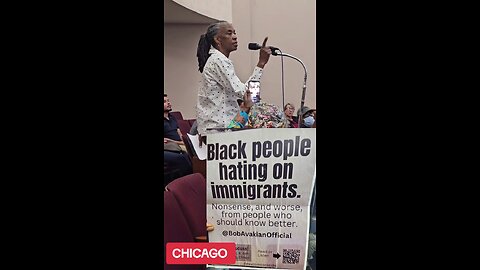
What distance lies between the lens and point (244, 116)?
3.29m

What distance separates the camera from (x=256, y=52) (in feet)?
10.7

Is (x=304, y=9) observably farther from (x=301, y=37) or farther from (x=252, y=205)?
(x=252, y=205)

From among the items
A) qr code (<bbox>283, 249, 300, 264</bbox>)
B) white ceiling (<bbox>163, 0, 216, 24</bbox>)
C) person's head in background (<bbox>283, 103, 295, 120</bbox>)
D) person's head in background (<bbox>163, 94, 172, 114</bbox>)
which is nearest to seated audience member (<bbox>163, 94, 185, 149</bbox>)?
person's head in background (<bbox>163, 94, 172, 114</bbox>)

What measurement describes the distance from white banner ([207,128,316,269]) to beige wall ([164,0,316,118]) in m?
0.18

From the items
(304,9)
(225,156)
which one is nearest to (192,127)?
(225,156)

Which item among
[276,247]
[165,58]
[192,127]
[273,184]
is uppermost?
[165,58]

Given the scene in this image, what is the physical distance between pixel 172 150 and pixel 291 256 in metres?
0.65

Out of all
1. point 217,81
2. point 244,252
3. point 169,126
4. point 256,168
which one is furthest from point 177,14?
point 244,252

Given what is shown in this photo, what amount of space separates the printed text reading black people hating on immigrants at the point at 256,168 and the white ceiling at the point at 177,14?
523 millimetres

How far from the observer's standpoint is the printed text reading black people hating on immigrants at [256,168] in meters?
3.16

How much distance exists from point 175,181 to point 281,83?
1.93 feet

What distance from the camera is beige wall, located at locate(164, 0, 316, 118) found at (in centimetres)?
319

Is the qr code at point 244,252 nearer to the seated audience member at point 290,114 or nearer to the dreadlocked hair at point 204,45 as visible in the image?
the seated audience member at point 290,114

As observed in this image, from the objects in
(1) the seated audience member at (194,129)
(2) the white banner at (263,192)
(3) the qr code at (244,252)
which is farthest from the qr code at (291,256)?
(1) the seated audience member at (194,129)
